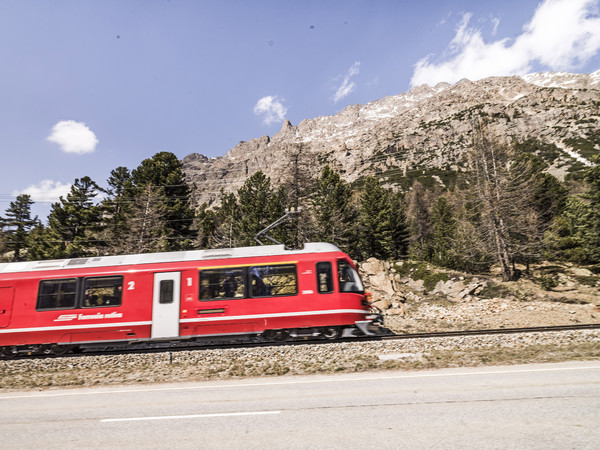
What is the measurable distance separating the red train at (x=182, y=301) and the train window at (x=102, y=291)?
4 centimetres

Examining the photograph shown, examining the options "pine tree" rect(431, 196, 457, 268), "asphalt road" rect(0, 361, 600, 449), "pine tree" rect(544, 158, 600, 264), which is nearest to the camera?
"asphalt road" rect(0, 361, 600, 449)

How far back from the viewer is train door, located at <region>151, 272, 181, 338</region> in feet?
38.1

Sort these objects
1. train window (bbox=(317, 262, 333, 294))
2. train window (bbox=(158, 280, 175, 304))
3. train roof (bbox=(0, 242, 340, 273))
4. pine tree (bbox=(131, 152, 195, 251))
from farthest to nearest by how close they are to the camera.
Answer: pine tree (bbox=(131, 152, 195, 251)) → train roof (bbox=(0, 242, 340, 273)) → train window (bbox=(158, 280, 175, 304)) → train window (bbox=(317, 262, 333, 294))

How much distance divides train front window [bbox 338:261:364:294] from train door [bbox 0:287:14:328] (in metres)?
12.8

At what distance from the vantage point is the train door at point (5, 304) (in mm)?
11516

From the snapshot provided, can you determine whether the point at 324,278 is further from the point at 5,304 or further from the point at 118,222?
the point at 118,222

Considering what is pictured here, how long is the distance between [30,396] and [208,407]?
5.17 meters

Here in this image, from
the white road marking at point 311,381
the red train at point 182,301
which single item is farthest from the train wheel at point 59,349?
the white road marking at point 311,381

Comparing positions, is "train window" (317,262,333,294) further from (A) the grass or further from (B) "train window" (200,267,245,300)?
(B) "train window" (200,267,245,300)

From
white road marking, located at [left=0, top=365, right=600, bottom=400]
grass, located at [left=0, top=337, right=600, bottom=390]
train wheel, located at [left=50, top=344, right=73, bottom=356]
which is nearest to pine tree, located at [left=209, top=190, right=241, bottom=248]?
train wheel, located at [left=50, top=344, right=73, bottom=356]

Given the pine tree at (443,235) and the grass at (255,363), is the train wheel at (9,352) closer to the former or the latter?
the grass at (255,363)

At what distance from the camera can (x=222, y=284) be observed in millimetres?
11656

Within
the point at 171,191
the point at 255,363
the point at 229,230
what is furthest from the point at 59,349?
the point at 229,230

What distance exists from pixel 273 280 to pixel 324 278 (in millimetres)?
1982
